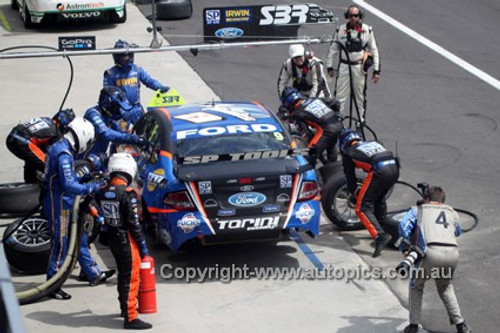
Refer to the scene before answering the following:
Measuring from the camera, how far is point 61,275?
32.6ft

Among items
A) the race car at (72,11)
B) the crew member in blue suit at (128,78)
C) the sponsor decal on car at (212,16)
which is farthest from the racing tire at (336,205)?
the race car at (72,11)

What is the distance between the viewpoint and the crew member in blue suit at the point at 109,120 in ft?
38.9

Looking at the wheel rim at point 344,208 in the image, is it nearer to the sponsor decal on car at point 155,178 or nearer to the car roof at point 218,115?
the car roof at point 218,115

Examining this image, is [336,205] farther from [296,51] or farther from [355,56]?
[355,56]

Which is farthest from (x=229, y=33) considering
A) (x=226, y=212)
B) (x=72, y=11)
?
(x=72, y=11)

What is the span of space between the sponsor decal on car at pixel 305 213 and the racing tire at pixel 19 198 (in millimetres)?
3525

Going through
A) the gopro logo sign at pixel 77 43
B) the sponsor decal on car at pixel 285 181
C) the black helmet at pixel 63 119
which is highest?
the gopro logo sign at pixel 77 43

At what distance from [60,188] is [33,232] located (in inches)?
38.5

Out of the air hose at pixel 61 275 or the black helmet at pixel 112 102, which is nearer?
the air hose at pixel 61 275

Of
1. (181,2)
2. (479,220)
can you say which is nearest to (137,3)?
(181,2)

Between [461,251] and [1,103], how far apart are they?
9564mm

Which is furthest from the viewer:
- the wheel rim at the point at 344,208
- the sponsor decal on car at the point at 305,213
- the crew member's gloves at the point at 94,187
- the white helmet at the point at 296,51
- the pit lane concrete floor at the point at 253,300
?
the white helmet at the point at 296,51

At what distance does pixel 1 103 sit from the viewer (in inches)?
695

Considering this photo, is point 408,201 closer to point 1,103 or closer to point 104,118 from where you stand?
point 104,118
